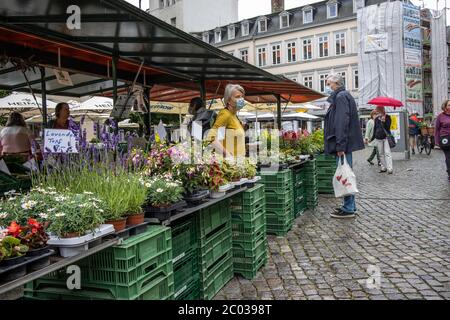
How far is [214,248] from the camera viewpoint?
3922mm

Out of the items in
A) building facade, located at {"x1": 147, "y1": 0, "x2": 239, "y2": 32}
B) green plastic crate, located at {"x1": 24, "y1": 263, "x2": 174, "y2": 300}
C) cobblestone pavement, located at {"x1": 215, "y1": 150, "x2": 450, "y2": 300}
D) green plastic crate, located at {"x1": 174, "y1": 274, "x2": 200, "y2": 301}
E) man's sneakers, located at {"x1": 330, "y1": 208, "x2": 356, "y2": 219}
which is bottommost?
cobblestone pavement, located at {"x1": 215, "y1": 150, "x2": 450, "y2": 300}

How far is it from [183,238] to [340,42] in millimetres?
39654

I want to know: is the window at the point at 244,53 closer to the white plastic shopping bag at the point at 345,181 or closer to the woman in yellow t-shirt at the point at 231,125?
the white plastic shopping bag at the point at 345,181

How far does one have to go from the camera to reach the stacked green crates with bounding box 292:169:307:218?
276 inches

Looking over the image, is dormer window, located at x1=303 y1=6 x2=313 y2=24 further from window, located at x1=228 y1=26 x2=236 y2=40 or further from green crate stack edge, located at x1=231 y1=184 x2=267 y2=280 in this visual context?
green crate stack edge, located at x1=231 y1=184 x2=267 y2=280

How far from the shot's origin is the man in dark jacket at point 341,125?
21.4ft

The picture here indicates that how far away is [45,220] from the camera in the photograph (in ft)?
7.78

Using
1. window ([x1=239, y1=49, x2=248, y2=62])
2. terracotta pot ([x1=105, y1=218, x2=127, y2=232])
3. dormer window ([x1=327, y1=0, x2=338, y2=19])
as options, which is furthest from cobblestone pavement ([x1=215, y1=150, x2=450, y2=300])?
window ([x1=239, y1=49, x2=248, y2=62])

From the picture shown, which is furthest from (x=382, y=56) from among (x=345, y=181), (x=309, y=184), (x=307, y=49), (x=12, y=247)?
(x=12, y=247)

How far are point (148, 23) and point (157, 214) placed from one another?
5.76 ft

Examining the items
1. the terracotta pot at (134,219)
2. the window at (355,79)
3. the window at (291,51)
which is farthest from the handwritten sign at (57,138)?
the window at (291,51)

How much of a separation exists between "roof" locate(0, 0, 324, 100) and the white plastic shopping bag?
72.6 inches

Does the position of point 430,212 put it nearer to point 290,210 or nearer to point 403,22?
point 290,210

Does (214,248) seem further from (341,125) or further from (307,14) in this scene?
(307,14)
